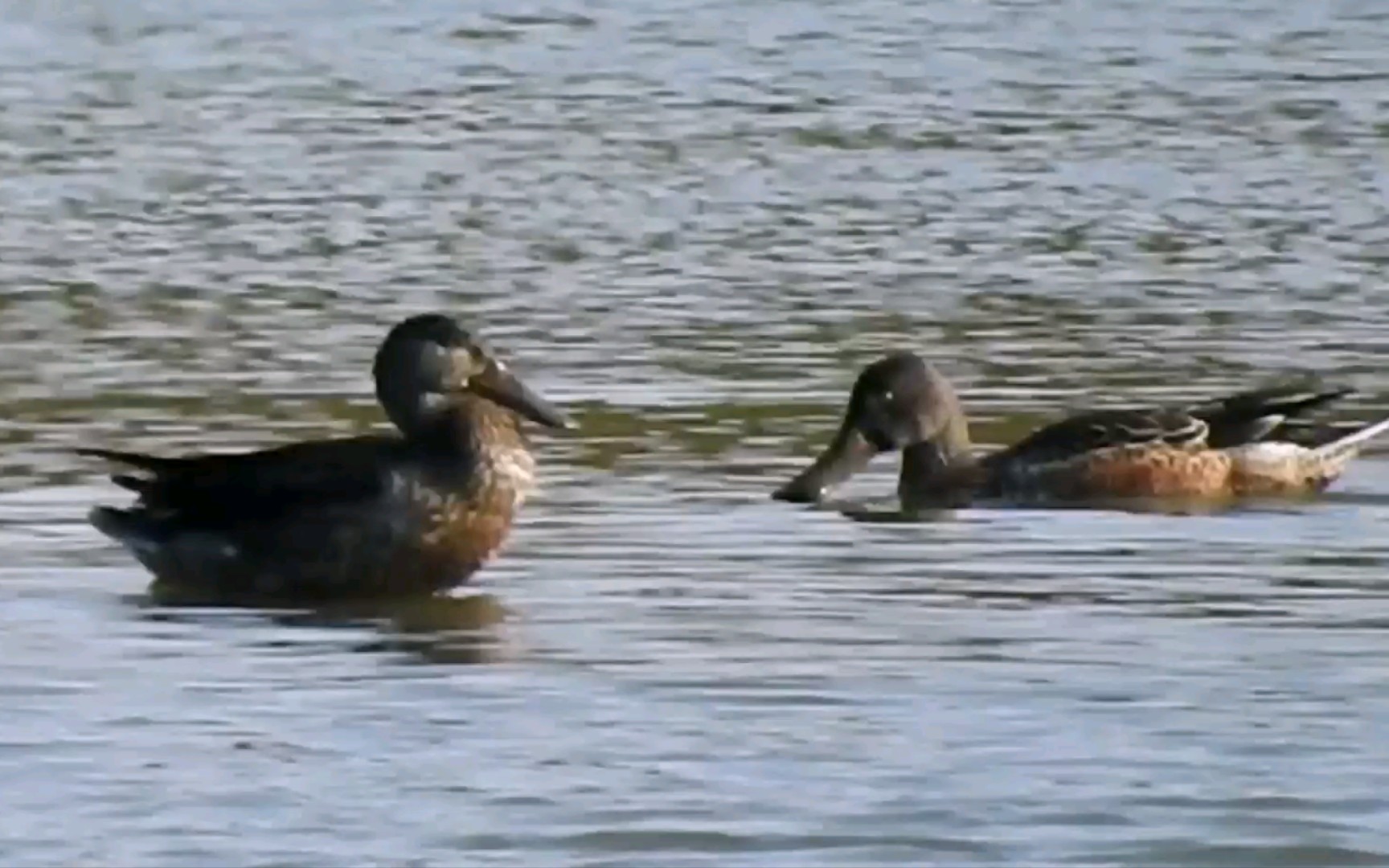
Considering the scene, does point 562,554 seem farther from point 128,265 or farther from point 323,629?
point 128,265

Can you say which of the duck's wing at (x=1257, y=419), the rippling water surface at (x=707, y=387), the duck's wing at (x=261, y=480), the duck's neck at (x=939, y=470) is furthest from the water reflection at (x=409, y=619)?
the duck's wing at (x=1257, y=419)

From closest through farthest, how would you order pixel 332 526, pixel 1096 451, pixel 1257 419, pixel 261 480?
pixel 332 526 → pixel 261 480 → pixel 1096 451 → pixel 1257 419

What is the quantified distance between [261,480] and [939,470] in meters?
2.49

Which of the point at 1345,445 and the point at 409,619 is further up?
the point at 409,619

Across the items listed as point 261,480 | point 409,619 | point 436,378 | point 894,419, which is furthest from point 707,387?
point 409,619

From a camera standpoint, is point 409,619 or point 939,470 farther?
point 939,470

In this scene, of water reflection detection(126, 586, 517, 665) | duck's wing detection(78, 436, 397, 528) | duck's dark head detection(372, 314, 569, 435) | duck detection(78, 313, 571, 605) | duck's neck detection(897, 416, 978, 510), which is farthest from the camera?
duck's neck detection(897, 416, 978, 510)

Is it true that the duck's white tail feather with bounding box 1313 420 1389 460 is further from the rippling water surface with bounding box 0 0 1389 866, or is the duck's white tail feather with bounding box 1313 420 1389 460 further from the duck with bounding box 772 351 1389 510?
the rippling water surface with bounding box 0 0 1389 866

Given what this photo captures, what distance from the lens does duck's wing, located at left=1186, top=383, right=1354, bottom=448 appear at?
44.1 ft

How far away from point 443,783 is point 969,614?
2.25 m

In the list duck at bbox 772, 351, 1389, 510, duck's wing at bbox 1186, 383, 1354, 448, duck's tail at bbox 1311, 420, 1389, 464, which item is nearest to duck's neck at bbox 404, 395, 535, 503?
duck at bbox 772, 351, 1389, 510

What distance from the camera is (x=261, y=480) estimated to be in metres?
11.8

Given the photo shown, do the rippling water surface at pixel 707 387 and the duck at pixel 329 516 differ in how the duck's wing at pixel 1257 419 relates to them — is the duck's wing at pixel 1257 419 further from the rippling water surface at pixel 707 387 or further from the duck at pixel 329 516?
the duck at pixel 329 516

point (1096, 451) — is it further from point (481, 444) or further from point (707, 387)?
point (481, 444)
